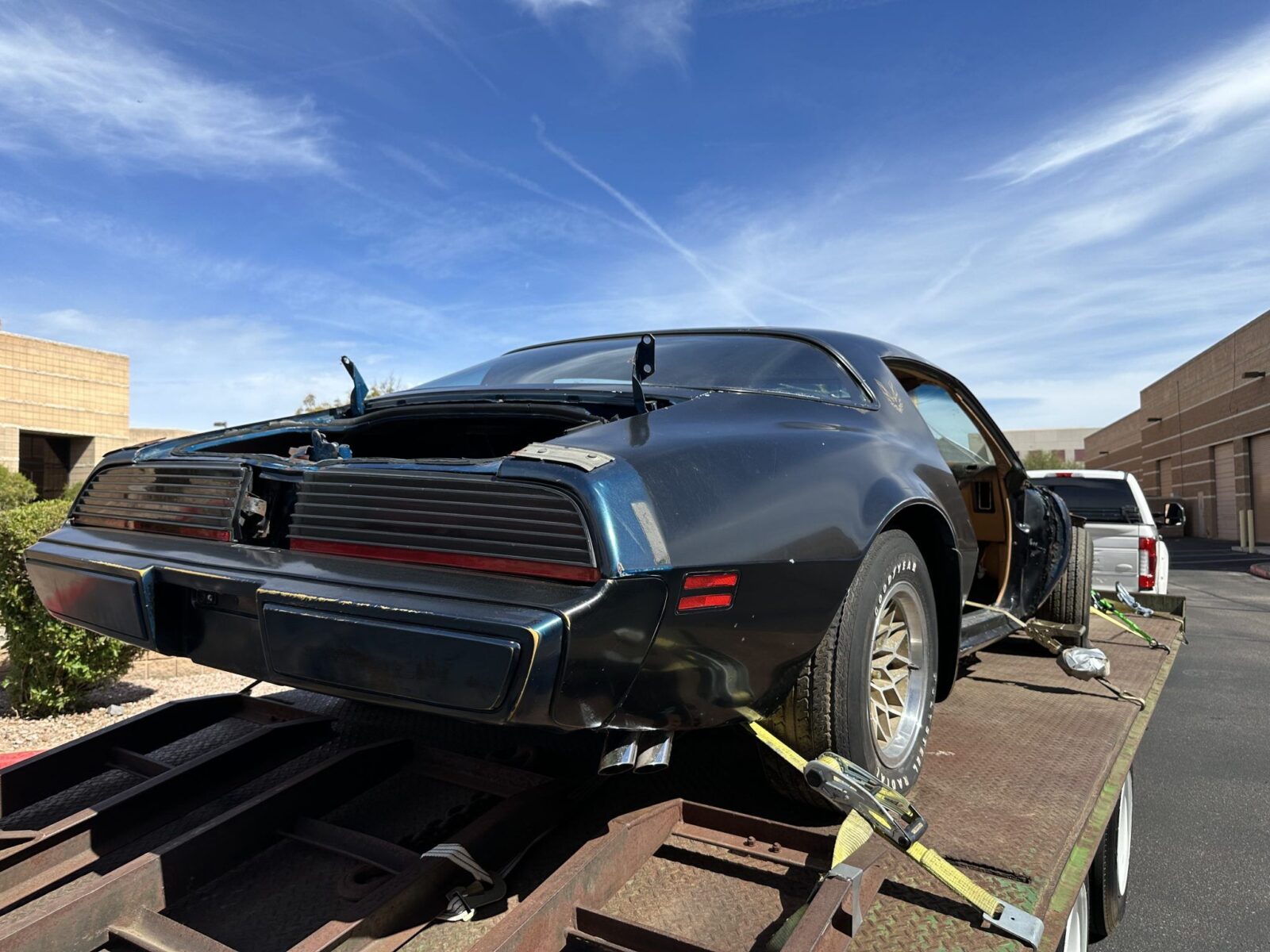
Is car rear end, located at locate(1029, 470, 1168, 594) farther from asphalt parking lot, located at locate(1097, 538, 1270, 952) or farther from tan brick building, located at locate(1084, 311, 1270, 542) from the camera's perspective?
tan brick building, located at locate(1084, 311, 1270, 542)

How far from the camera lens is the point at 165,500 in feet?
A: 7.52

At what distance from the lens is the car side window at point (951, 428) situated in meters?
3.75

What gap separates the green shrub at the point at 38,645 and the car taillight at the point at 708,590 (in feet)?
13.4

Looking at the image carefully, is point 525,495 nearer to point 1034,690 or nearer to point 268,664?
point 268,664

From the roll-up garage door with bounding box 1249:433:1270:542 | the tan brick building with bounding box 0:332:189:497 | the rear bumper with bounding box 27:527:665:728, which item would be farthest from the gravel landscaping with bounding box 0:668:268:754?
the roll-up garage door with bounding box 1249:433:1270:542

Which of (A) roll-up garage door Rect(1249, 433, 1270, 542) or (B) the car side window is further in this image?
(A) roll-up garage door Rect(1249, 433, 1270, 542)

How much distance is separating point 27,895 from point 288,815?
51 cm

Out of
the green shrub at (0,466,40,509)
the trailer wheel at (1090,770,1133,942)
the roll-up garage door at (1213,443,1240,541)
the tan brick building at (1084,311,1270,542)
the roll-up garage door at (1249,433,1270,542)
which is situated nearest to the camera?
the trailer wheel at (1090,770,1133,942)

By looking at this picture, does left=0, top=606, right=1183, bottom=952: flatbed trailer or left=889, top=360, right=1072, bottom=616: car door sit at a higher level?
left=889, top=360, right=1072, bottom=616: car door

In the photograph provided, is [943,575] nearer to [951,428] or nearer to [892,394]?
→ [892,394]

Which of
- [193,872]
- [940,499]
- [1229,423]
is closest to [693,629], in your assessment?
[193,872]

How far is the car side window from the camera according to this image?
12.3 feet

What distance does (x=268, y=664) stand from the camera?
69.7 inches

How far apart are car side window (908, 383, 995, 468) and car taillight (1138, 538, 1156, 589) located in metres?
4.34
